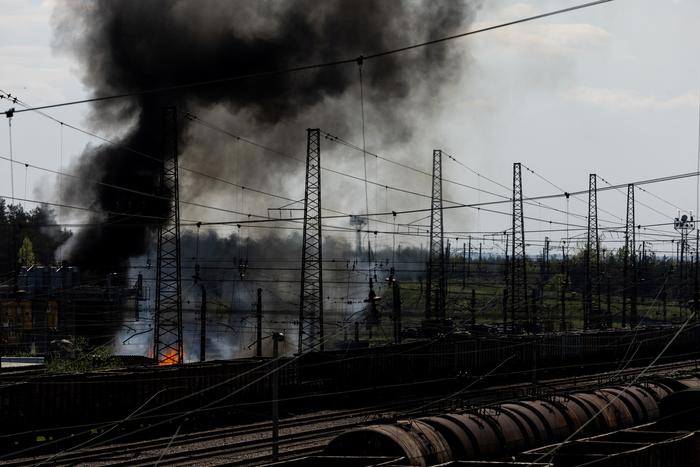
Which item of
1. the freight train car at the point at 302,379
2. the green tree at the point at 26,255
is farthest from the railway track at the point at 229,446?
the green tree at the point at 26,255

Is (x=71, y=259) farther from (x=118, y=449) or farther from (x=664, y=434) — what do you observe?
(x=664, y=434)

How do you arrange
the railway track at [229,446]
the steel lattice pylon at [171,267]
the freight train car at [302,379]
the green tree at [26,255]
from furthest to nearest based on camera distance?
the green tree at [26,255]
the steel lattice pylon at [171,267]
the freight train car at [302,379]
the railway track at [229,446]

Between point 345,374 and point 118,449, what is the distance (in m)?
12.2

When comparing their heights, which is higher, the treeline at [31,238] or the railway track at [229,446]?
the treeline at [31,238]

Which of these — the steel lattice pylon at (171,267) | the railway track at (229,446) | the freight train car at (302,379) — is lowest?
the railway track at (229,446)

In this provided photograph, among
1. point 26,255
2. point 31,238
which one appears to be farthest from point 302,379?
point 31,238

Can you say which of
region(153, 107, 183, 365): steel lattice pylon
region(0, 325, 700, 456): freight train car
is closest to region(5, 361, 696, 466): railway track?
region(0, 325, 700, 456): freight train car

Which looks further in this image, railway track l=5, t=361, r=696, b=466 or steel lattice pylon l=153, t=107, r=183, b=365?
steel lattice pylon l=153, t=107, r=183, b=365

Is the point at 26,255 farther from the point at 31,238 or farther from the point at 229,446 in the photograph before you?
the point at 229,446

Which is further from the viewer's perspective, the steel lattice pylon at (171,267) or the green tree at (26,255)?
the green tree at (26,255)

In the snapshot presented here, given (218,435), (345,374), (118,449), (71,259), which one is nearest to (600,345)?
(345,374)

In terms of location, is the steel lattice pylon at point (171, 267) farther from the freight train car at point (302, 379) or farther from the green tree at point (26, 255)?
the green tree at point (26, 255)

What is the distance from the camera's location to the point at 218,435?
28000 millimetres

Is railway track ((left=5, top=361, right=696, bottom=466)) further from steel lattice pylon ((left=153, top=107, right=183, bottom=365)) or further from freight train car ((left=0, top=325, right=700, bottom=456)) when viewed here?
steel lattice pylon ((left=153, top=107, right=183, bottom=365))
